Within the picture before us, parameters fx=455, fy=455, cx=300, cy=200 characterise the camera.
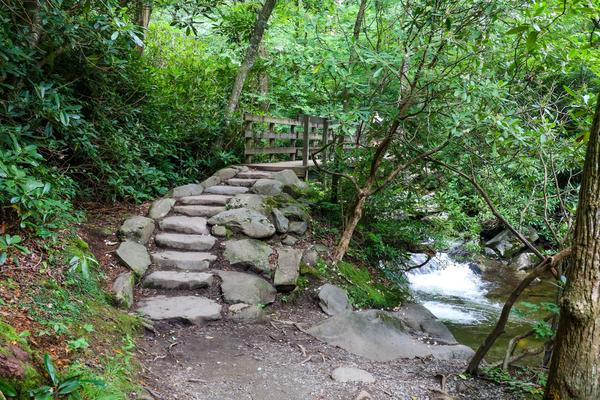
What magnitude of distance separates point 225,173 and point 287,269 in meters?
2.90

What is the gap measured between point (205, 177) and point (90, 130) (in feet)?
8.97

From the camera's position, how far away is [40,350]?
8.45ft

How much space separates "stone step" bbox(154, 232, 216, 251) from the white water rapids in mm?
4549

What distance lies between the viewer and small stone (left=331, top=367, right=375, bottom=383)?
3833 millimetres

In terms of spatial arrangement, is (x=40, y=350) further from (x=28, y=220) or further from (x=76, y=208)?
(x=76, y=208)

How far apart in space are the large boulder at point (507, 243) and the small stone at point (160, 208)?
29.4ft

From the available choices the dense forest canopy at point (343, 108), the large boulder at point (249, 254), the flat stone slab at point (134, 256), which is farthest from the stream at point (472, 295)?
the flat stone slab at point (134, 256)

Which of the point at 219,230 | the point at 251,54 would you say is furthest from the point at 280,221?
the point at 251,54

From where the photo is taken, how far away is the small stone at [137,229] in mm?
5350

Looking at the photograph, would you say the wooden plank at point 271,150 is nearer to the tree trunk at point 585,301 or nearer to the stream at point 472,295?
the stream at point 472,295

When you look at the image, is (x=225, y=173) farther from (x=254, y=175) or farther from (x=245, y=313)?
(x=245, y=313)

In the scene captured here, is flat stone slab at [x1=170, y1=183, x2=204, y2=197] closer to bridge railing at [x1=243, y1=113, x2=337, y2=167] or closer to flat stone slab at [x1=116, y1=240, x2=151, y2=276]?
flat stone slab at [x1=116, y1=240, x2=151, y2=276]

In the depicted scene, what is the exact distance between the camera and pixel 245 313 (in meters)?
4.71

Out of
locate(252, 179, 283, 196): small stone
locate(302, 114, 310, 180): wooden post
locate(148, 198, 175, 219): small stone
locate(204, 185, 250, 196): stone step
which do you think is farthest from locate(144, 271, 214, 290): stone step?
locate(302, 114, 310, 180): wooden post
